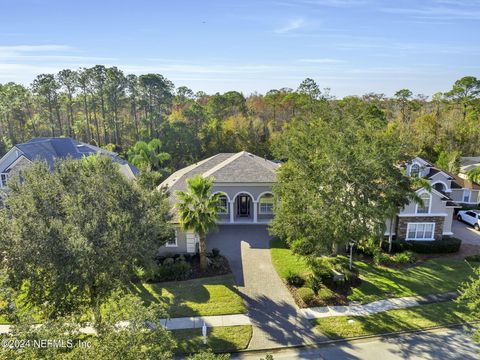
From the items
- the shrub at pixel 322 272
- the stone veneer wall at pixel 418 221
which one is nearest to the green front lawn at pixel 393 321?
the shrub at pixel 322 272

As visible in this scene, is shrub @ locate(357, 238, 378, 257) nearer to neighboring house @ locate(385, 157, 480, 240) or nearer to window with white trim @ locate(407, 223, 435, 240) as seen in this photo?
neighboring house @ locate(385, 157, 480, 240)

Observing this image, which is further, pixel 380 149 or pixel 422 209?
pixel 422 209

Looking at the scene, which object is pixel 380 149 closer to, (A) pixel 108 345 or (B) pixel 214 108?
(A) pixel 108 345

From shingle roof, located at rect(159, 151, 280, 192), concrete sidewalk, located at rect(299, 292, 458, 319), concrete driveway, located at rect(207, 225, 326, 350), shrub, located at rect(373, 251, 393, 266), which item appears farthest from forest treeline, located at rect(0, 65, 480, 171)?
concrete sidewalk, located at rect(299, 292, 458, 319)

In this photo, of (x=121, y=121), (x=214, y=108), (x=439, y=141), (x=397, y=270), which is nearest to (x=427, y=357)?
(x=397, y=270)

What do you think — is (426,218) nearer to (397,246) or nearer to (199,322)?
(397,246)

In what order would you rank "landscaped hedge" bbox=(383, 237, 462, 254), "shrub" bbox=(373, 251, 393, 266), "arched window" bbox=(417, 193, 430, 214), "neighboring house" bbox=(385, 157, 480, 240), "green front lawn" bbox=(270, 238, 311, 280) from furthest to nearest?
"neighboring house" bbox=(385, 157, 480, 240)
"arched window" bbox=(417, 193, 430, 214)
"landscaped hedge" bbox=(383, 237, 462, 254)
"shrub" bbox=(373, 251, 393, 266)
"green front lawn" bbox=(270, 238, 311, 280)
